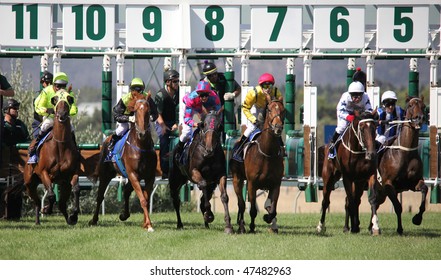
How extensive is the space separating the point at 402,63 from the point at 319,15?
5162 centimetres

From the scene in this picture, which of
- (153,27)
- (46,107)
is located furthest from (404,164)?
(153,27)

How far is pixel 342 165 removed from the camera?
46.0 feet

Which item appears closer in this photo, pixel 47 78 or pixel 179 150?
pixel 179 150

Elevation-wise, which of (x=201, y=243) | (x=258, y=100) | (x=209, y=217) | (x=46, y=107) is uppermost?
(x=258, y=100)

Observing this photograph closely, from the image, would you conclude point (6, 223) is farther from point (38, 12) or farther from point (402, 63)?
point (402, 63)

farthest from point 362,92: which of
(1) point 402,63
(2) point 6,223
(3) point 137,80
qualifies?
(1) point 402,63

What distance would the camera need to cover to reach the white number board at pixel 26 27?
1788 cm

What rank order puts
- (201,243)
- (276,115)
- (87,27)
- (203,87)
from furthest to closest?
(87,27), (203,87), (276,115), (201,243)

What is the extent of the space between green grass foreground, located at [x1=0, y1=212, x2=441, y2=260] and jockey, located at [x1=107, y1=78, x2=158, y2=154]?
1169 millimetres

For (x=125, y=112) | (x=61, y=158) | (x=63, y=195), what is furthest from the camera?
(x=125, y=112)

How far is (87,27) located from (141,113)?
14.1 feet

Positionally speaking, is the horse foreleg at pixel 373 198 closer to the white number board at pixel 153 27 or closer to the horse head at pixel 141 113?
the horse head at pixel 141 113

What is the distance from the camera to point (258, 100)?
45.8 feet

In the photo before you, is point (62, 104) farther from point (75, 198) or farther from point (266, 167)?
point (266, 167)
